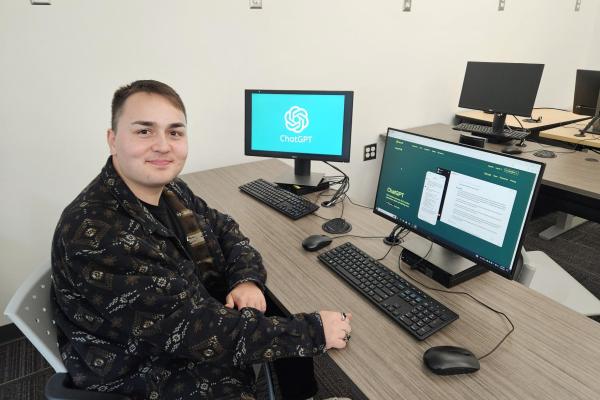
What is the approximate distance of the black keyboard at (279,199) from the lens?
1624mm

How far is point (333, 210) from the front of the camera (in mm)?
1682

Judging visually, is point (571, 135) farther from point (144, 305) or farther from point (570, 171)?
point (144, 305)

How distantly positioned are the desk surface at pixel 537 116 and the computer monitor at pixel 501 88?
40 centimetres

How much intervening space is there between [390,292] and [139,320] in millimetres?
665

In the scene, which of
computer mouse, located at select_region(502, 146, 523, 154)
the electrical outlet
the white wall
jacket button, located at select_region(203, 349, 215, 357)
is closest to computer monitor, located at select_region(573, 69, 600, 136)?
computer mouse, located at select_region(502, 146, 523, 154)

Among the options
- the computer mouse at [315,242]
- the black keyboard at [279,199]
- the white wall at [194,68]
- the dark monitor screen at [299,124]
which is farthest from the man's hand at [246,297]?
the white wall at [194,68]

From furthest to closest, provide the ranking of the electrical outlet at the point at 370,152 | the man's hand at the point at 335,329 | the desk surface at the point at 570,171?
1. the electrical outlet at the point at 370,152
2. the desk surface at the point at 570,171
3. the man's hand at the point at 335,329

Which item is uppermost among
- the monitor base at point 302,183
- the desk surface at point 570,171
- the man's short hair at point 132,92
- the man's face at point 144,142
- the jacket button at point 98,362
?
the man's short hair at point 132,92

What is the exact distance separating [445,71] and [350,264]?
2.54m

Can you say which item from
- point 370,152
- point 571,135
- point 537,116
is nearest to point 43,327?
point 370,152

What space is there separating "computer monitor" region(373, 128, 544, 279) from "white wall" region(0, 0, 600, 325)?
4.04 feet

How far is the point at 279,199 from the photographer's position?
1733mm

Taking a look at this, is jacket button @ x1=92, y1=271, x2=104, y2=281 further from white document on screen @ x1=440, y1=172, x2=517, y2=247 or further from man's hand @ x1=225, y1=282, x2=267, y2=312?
white document on screen @ x1=440, y1=172, x2=517, y2=247

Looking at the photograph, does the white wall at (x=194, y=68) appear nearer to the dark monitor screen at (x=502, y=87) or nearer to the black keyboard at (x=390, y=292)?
the dark monitor screen at (x=502, y=87)
